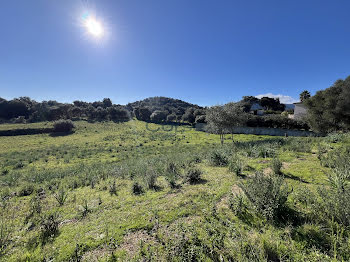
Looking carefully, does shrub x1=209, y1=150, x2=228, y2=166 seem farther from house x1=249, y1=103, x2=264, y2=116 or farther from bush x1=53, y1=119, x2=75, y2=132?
bush x1=53, y1=119, x2=75, y2=132

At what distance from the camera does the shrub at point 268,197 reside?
10.1 feet

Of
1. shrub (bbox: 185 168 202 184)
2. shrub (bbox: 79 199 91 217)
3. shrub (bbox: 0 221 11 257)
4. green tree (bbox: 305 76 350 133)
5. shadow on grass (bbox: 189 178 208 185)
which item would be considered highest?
green tree (bbox: 305 76 350 133)

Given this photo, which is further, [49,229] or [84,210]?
[84,210]

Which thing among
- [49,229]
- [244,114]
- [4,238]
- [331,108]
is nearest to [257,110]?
[331,108]

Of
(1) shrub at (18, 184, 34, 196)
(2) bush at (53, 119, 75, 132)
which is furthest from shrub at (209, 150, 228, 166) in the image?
(2) bush at (53, 119, 75, 132)

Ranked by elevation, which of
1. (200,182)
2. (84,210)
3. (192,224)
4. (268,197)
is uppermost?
(268,197)

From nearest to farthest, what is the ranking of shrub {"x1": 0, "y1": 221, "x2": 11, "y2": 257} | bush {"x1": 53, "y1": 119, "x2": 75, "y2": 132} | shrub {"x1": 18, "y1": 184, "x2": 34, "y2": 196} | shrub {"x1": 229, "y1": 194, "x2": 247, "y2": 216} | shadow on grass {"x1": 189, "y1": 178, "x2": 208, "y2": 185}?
1. shrub {"x1": 0, "y1": 221, "x2": 11, "y2": 257}
2. shrub {"x1": 229, "y1": 194, "x2": 247, "y2": 216}
3. shadow on grass {"x1": 189, "y1": 178, "x2": 208, "y2": 185}
4. shrub {"x1": 18, "y1": 184, "x2": 34, "y2": 196}
5. bush {"x1": 53, "y1": 119, "x2": 75, "y2": 132}

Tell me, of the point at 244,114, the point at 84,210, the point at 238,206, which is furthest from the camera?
the point at 244,114

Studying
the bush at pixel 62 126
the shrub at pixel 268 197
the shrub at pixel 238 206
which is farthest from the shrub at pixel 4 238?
the bush at pixel 62 126

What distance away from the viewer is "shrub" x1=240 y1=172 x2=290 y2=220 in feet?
10.1

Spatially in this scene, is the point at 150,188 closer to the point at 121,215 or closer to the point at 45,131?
the point at 121,215

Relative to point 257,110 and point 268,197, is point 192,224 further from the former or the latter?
point 257,110

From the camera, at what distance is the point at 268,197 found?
3.24 m

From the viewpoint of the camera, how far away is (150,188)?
5648mm
